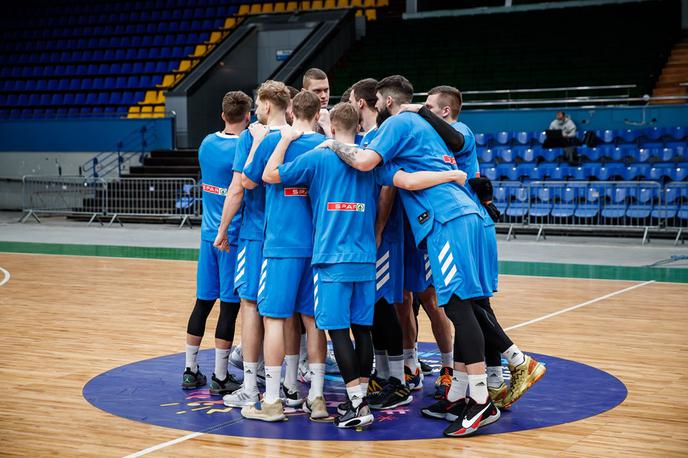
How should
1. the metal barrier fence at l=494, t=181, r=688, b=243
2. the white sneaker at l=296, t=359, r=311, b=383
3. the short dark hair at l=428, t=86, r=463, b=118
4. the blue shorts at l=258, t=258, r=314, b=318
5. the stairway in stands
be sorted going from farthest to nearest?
the stairway in stands < the metal barrier fence at l=494, t=181, r=688, b=243 < the white sneaker at l=296, t=359, r=311, b=383 < the short dark hair at l=428, t=86, r=463, b=118 < the blue shorts at l=258, t=258, r=314, b=318

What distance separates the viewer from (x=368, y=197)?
493 cm

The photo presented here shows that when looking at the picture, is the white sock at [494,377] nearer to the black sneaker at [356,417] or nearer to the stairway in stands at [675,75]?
the black sneaker at [356,417]

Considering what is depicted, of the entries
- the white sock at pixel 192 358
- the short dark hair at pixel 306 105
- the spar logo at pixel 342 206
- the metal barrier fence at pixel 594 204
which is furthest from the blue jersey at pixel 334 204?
the metal barrier fence at pixel 594 204

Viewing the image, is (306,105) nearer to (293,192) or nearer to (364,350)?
(293,192)

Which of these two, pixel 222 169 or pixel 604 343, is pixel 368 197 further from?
pixel 604 343

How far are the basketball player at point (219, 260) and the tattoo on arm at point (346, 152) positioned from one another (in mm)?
978

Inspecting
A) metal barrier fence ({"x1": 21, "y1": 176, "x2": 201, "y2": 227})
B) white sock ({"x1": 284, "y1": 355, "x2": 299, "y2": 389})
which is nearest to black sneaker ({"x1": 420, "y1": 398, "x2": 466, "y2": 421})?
white sock ({"x1": 284, "y1": 355, "x2": 299, "y2": 389})

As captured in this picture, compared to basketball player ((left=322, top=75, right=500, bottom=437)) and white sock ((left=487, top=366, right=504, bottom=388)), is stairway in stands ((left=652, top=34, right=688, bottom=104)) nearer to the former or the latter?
white sock ((left=487, top=366, right=504, bottom=388))

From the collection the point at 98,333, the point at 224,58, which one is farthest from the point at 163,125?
the point at 98,333

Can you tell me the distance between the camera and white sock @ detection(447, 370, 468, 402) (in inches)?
196

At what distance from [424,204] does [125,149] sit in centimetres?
1917

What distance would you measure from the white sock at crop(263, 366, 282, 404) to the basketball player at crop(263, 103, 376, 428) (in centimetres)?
36

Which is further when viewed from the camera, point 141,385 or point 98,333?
point 98,333

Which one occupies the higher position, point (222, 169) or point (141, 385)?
point (222, 169)
